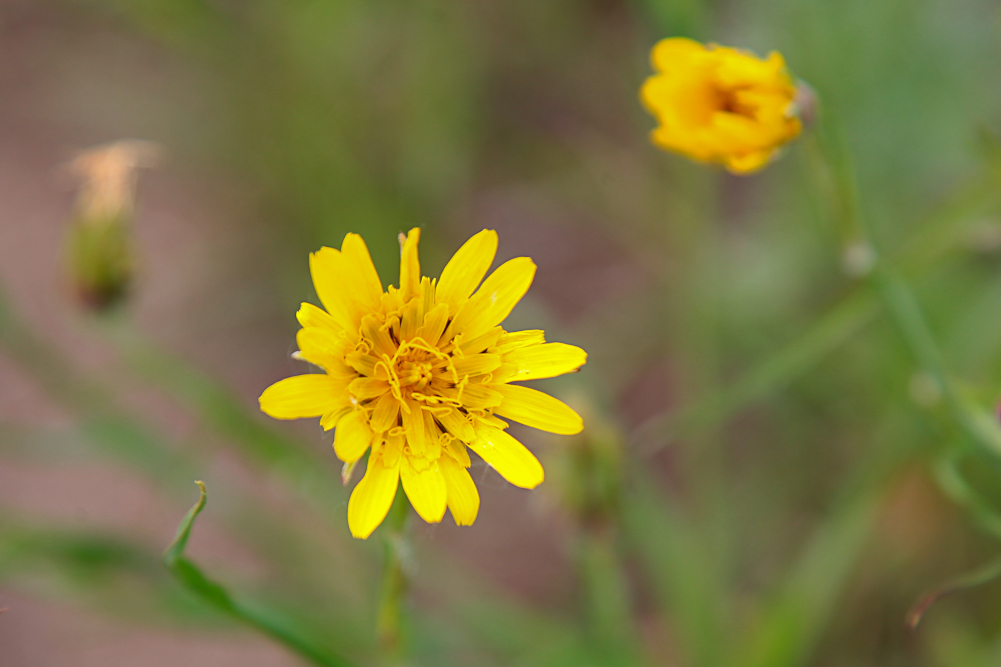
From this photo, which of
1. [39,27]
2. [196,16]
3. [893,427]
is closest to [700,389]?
[893,427]

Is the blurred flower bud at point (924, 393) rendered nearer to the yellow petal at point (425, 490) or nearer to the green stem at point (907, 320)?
the green stem at point (907, 320)

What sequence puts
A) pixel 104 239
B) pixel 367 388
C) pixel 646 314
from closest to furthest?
pixel 367 388 < pixel 104 239 < pixel 646 314

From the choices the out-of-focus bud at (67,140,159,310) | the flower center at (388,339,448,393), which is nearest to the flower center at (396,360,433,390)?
the flower center at (388,339,448,393)

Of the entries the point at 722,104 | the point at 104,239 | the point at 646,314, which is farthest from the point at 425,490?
the point at 646,314

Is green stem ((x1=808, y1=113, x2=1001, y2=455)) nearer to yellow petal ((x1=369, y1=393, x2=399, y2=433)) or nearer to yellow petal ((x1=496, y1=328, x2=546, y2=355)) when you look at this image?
yellow petal ((x1=496, y1=328, x2=546, y2=355))

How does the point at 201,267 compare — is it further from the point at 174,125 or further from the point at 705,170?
the point at 705,170

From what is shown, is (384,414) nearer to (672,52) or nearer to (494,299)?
(494,299)

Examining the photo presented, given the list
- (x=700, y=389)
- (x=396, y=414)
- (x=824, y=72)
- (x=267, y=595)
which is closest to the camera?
(x=396, y=414)
